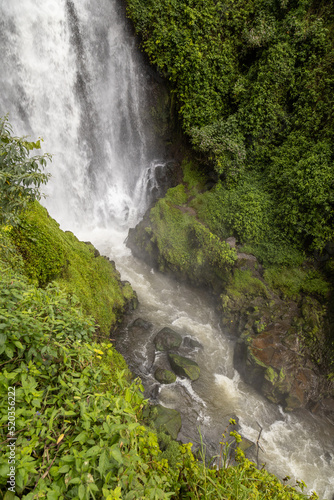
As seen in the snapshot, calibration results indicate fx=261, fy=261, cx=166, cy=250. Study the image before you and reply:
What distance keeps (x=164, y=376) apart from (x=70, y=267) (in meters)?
4.97

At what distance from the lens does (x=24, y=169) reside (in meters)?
3.14

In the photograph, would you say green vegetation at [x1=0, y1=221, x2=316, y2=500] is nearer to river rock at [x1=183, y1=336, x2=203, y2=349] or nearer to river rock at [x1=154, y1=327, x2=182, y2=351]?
river rock at [x1=154, y1=327, x2=182, y2=351]

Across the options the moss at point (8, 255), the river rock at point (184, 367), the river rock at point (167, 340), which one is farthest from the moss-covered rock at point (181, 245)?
the moss at point (8, 255)

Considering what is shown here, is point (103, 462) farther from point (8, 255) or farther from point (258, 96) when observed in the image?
point (258, 96)

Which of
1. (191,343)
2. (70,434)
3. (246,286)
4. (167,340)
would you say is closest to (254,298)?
(246,286)

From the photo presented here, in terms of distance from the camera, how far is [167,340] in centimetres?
1020

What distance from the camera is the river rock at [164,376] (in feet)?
29.9

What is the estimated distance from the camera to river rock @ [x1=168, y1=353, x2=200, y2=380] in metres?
9.39

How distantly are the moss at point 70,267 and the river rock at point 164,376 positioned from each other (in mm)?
2358

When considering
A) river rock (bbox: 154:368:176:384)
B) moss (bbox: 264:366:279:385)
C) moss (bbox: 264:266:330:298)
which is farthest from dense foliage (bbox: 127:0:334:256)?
river rock (bbox: 154:368:176:384)

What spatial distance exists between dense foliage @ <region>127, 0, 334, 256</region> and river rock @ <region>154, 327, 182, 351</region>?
17.9 feet

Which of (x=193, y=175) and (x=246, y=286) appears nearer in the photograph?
(x=246, y=286)

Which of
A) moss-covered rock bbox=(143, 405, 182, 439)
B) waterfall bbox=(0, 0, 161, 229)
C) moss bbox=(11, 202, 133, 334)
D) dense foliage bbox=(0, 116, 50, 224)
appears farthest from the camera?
waterfall bbox=(0, 0, 161, 229)

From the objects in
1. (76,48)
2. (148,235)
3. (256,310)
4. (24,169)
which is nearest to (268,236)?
(256,310)
